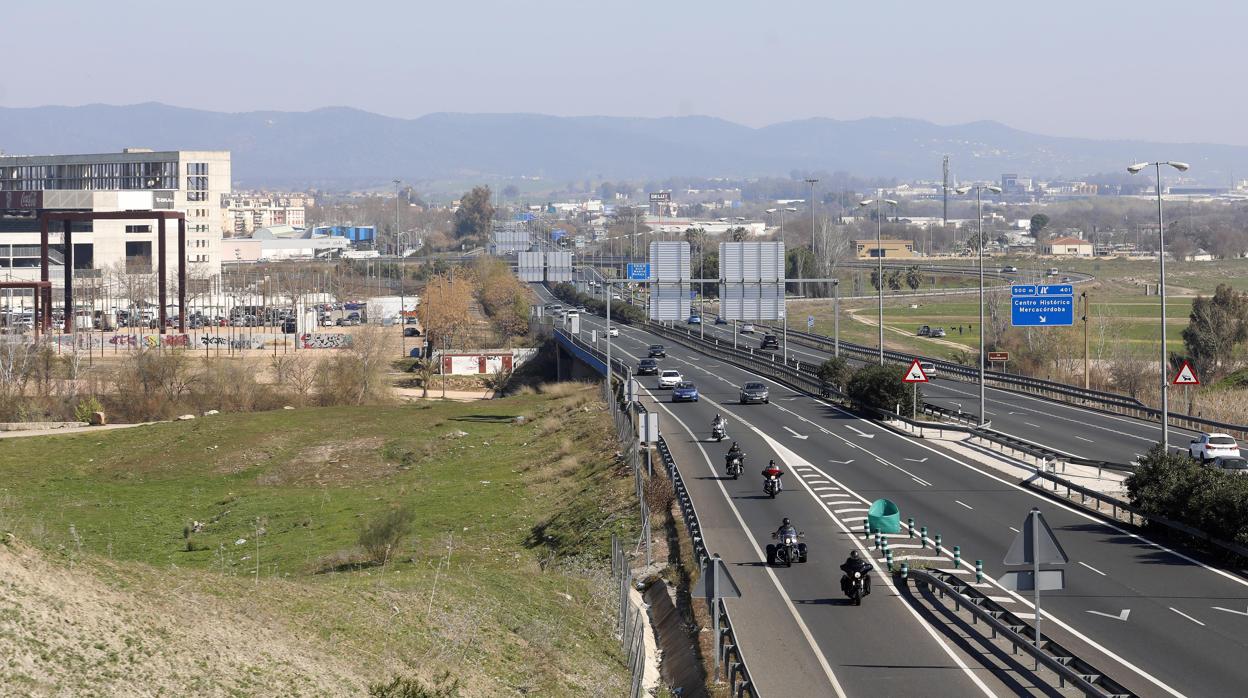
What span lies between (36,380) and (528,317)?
5620cm

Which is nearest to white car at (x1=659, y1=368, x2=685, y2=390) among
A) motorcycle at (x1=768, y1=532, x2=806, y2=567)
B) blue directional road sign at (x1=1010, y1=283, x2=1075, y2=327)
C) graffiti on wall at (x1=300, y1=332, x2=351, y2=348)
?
blue directional road sign at (x1=1010, y1=283, x2=1075, y2=327)

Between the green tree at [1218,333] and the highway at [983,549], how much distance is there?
32.2 metres

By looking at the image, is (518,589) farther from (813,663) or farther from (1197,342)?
(1197,342)

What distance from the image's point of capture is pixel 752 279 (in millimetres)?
66750

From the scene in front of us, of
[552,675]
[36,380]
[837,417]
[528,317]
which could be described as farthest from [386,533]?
[528,317]

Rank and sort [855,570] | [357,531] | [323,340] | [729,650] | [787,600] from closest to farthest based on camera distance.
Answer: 1. [729,650]
2. [855,570]
3. [787,600]
4. [357,531]
5. [323,340]

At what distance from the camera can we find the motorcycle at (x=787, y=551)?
99.3 feet

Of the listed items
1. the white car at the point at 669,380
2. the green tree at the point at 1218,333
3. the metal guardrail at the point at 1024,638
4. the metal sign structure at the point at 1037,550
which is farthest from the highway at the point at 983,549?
the green tree at the point at 1218,333

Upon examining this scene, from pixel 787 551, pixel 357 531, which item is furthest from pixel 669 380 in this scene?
pixel 787 551

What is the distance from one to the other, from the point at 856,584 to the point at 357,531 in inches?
925

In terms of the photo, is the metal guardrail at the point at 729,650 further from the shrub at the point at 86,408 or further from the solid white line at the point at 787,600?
the shrub at the point at 86,408

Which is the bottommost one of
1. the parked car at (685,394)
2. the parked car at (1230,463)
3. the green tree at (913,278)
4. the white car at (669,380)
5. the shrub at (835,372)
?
the parked car at (1230,463)

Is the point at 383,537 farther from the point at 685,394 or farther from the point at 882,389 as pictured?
the point at 685,394

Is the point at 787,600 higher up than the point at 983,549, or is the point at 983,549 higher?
the point at 983,549
